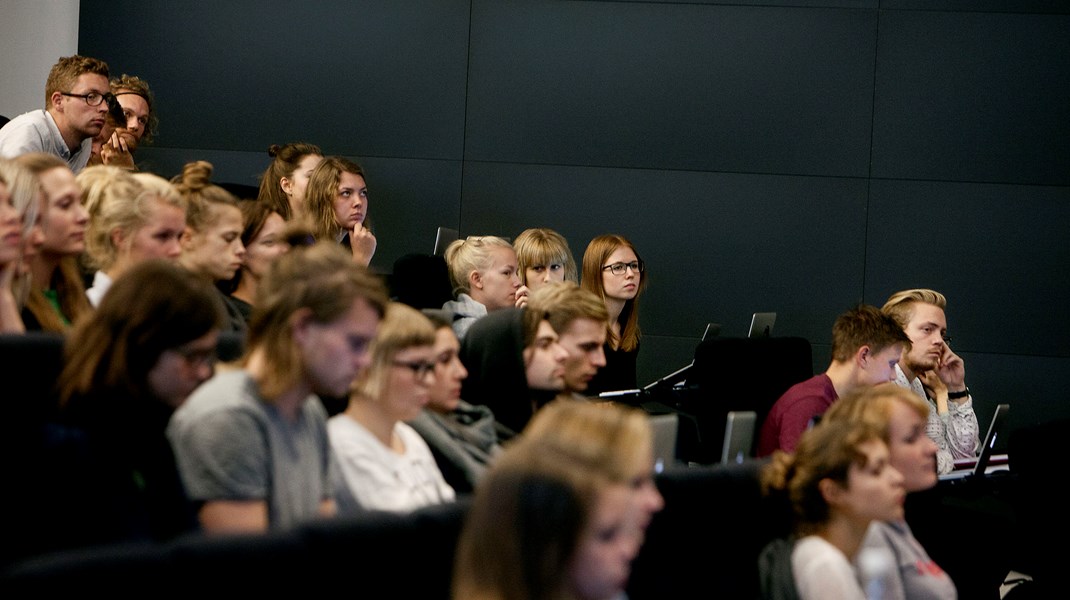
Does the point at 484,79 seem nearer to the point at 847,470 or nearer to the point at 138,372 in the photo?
the point at 847,470

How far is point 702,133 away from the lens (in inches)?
251

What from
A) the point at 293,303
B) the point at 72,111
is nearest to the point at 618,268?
the point at 72,111

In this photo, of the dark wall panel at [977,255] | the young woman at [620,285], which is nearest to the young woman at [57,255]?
the young woman at [620,285]

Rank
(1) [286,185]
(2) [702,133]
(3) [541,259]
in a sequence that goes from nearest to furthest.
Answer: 1. (1) [286,185]
2. (3) [541,259]
3. (2) [702,133]

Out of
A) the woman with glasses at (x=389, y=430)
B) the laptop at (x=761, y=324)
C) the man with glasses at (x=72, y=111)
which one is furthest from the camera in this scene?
the laptop at (x=761, y=324)

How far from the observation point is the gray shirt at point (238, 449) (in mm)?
2123

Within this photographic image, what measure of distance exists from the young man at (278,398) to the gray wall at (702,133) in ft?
13.7

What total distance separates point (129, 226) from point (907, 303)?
3.26m

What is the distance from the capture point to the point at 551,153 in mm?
6398

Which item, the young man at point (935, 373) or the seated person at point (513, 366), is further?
the young man at point (935, 373)

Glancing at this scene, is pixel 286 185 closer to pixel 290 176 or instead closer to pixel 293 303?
pixel 290 176

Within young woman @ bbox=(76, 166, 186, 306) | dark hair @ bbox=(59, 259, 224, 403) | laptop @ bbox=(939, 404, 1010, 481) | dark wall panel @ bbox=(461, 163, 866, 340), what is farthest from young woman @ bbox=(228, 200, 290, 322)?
dark wall panel @ bbox=(461, 163, 866, 340)

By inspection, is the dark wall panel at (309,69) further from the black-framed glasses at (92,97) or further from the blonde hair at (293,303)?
the blonde hair at (293,303)

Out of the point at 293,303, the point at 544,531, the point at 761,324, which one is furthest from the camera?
the point at 761,324
